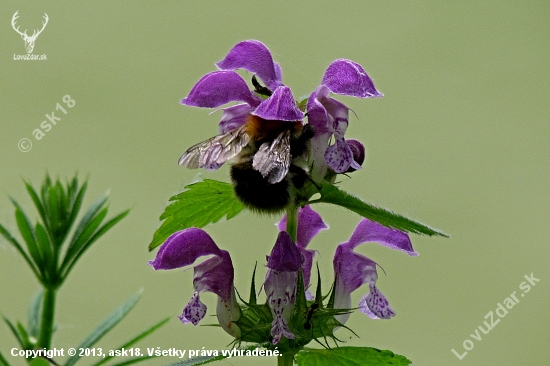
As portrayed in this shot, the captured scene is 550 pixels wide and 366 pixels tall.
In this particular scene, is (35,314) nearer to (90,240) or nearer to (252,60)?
(90,240)

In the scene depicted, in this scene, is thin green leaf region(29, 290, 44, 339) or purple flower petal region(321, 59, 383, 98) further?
thin green leaf region(29, 290, 44, 339)

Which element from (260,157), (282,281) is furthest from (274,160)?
(282,281)

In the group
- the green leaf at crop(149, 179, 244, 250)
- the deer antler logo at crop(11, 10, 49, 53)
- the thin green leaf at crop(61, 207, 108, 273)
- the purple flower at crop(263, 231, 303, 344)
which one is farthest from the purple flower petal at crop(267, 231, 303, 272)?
the deer antler logo at crop(11, 10, 49, 53)

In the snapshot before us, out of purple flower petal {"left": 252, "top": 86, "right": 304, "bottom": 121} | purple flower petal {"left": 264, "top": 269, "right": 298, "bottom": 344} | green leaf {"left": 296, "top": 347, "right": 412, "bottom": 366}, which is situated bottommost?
green leaf {"left": 296, "top": 347, "right": 412, "bottom": 366}

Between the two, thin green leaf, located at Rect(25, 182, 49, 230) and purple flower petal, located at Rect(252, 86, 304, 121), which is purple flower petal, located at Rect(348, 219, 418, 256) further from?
thin green leaf, located at Rect(25, 182, 49, 230)

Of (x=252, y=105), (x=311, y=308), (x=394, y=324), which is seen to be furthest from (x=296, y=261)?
(x=394, y=324)

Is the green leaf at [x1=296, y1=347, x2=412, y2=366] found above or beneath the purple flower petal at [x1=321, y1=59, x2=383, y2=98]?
beneath

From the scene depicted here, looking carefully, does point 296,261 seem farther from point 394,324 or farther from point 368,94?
point 394,324
